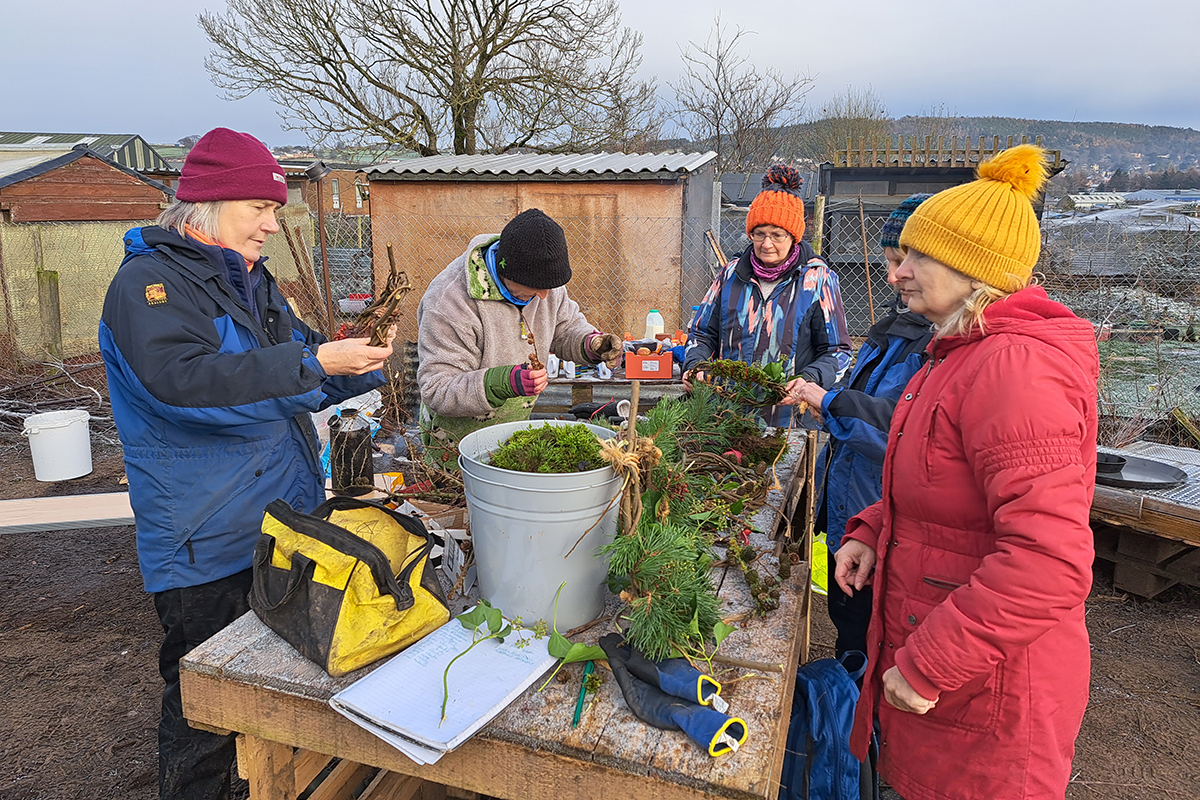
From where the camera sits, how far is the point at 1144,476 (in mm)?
4266

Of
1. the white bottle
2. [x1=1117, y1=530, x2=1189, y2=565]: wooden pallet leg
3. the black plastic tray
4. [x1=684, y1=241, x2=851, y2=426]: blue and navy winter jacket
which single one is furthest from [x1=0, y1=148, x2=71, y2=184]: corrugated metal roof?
[x1=1117, y1=530, x2=1189, y2=565]: wooden pallet leg

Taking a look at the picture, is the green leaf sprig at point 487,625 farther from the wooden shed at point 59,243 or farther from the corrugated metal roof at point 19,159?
the corrugated metal roof at point 19,159

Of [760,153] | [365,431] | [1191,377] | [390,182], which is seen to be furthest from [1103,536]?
[760,153]

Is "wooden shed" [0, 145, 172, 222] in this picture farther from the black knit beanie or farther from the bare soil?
the black knit beanie

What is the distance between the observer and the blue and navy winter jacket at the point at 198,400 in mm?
1810

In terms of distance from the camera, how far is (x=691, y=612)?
1481 millimetres

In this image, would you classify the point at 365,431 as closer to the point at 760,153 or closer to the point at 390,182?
the point at 390,182

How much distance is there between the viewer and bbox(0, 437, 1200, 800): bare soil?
278 cm

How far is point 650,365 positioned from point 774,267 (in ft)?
5.53

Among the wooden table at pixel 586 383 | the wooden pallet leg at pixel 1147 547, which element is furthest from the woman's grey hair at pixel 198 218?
the wooden pallet leg at pixel 1147 547

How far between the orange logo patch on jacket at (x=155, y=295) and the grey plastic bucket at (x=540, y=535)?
2.97ft

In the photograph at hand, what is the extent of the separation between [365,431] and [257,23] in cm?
1394

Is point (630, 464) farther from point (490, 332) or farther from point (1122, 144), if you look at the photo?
point (1122, 144)

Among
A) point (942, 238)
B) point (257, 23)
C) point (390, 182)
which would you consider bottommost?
point (942, 238)
